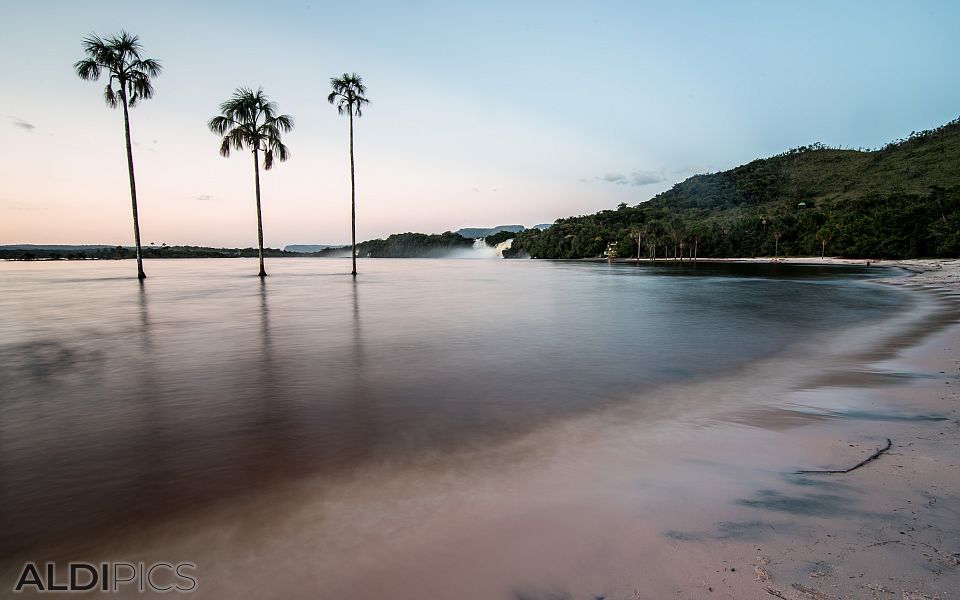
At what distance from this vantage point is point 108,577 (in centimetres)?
317

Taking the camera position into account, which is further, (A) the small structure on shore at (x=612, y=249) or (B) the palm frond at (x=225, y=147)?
(A) the small structure on shore at (x=612, y=249)

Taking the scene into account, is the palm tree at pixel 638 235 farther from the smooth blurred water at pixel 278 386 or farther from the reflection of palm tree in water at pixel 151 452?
the reflection of palm tree in water at pixel 151 452

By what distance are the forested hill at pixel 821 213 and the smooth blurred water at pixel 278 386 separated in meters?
89.5

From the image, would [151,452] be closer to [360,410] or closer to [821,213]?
[360,410]

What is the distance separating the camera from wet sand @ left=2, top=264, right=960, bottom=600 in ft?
9.37

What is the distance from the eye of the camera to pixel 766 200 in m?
170

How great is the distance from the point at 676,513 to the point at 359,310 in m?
19.4

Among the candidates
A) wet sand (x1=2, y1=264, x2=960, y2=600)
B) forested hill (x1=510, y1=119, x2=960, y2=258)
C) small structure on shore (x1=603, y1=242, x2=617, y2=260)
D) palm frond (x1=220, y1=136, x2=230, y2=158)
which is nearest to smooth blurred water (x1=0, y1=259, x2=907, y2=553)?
wet sand (x1=2, y1=264, x2=960, y2=600)

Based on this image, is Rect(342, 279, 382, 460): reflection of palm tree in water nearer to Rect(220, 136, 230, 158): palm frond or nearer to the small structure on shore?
Rect(220, 136, 230, 158): palm frond

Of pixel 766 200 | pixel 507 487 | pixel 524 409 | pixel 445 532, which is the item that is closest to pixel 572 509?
pixel 507 487

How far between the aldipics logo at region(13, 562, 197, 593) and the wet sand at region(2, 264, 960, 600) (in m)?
0.09

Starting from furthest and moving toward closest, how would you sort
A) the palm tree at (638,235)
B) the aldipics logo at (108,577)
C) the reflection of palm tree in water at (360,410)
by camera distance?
the palm tree at (638,235), the reflection of palm tree in water at (360,410), the aldipics logo at (108,577)

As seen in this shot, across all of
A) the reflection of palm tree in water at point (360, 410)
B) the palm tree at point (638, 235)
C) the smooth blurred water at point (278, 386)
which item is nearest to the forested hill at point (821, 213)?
the palm tree at point (638, 235)

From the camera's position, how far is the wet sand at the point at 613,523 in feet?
9.37
